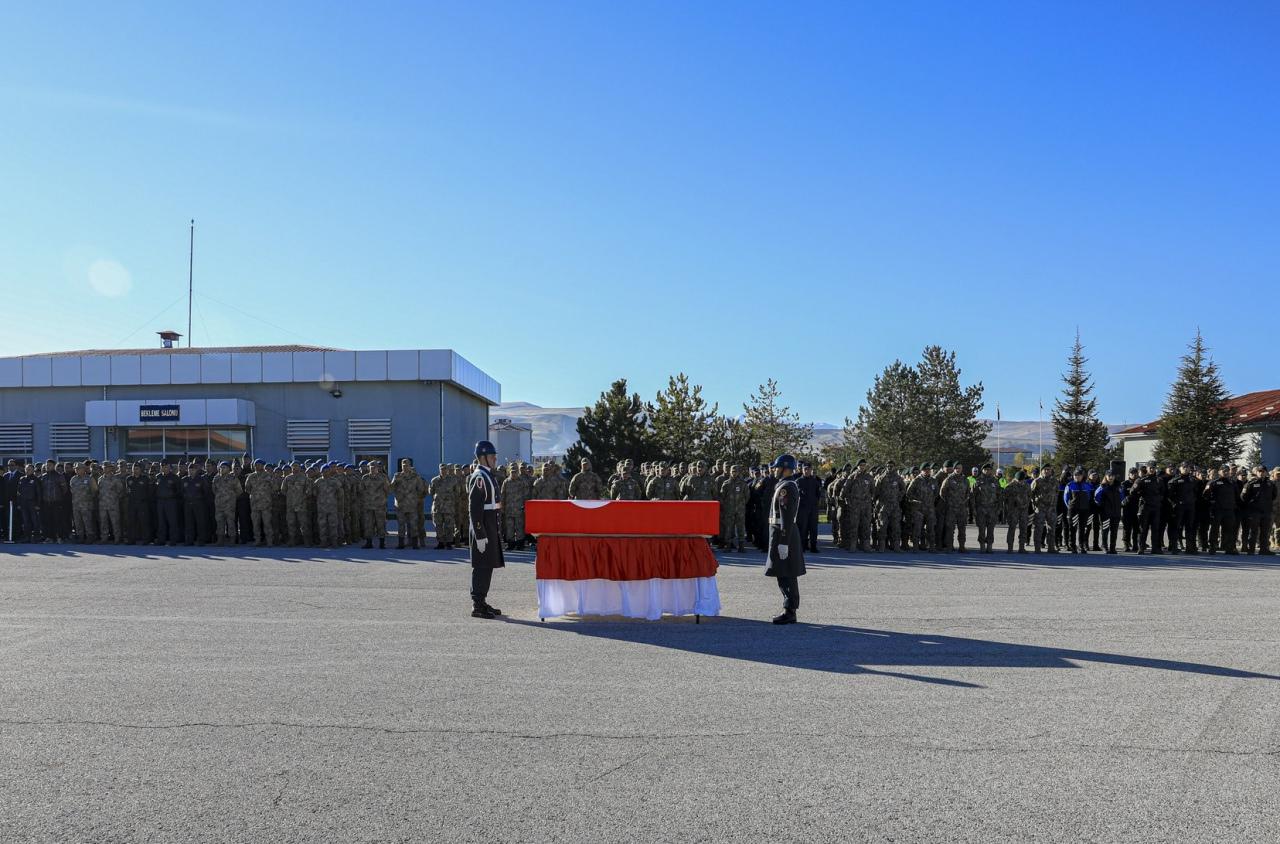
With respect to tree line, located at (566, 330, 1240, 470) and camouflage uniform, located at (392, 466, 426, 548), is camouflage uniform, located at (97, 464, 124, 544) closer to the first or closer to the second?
camouflage uniform, located at (392, 466, 426, 548)

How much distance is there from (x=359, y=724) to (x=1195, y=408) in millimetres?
41401

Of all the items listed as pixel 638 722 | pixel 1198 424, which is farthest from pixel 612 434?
pixel 638 722

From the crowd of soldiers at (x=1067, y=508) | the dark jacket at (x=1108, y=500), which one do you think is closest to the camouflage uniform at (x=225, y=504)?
the crowd of soldiers at (x=1067, y=508)

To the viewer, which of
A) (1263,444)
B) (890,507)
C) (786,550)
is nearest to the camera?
(786,550)

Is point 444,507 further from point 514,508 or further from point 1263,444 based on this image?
point 1263,444

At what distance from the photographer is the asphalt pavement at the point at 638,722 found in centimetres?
489

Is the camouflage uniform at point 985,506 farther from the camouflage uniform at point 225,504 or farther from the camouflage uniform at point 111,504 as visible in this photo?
the camouflage uniform at point 111,504

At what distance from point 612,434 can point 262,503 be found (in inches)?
841

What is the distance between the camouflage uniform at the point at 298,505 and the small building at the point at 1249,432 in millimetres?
25984

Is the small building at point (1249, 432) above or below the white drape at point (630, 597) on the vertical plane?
above

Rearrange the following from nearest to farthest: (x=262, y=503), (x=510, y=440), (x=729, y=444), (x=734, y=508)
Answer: (x=734, y=508)
(x=262, y=503)
(x=729, y=444)
(x=510, y=440)

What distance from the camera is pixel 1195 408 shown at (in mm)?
39906

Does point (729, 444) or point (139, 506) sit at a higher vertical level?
point (729, 444)

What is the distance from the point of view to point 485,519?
37.1ft
